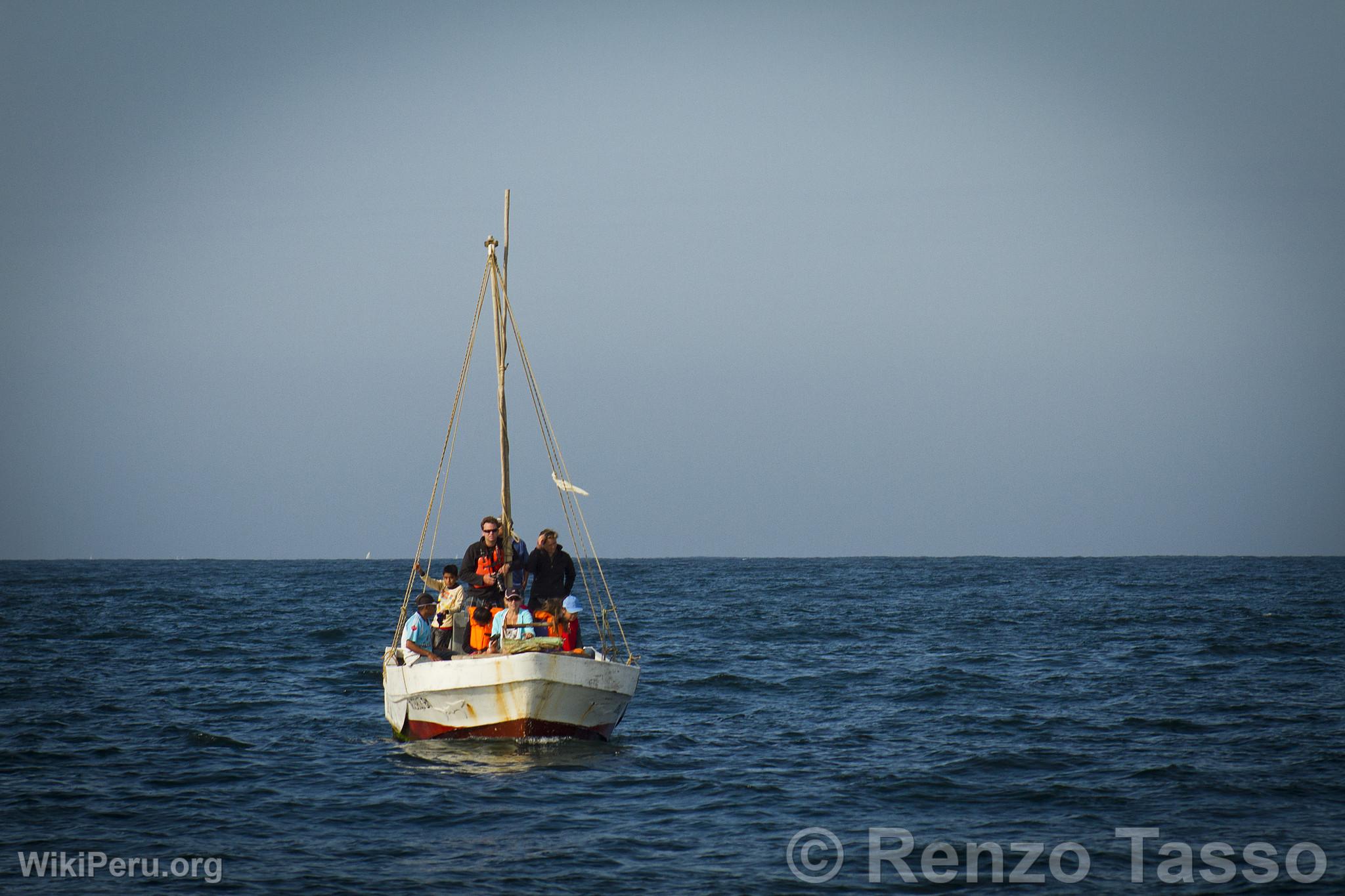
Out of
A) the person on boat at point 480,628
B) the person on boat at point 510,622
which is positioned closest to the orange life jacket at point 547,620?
the person on boat at point 510,622

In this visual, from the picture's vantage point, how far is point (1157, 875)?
1335 centimetres

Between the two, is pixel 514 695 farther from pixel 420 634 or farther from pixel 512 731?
pixel 420 634

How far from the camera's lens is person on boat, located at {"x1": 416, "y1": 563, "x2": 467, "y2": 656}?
66.7ft

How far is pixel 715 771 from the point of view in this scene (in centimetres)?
1891

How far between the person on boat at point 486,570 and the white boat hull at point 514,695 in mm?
1372

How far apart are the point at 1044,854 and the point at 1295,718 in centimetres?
1171

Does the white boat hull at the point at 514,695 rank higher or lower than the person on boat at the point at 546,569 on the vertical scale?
lower

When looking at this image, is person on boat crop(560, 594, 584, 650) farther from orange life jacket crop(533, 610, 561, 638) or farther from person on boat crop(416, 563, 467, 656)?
person on boat crop(416, 563, 467, 656)

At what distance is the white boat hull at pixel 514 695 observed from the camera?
18500 millimetres

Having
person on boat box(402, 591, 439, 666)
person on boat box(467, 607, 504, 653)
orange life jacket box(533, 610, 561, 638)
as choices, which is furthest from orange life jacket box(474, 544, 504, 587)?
person on boat box(402, 591, 439, 666)

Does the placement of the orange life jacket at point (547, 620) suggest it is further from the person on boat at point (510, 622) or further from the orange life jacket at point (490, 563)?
the orange life jacket at point (490, 563)

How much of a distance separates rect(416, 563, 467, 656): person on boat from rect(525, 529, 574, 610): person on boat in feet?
3.92

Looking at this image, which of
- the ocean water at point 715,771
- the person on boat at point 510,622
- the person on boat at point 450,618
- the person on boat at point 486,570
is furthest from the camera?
the person on boat at point 450,618

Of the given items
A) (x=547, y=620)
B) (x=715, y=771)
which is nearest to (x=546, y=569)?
(x=547, y=620)
